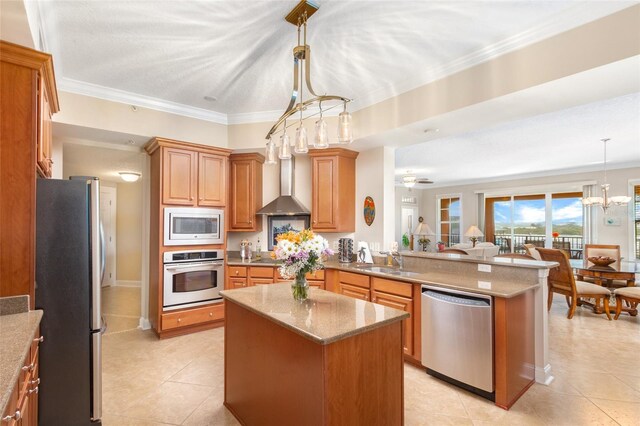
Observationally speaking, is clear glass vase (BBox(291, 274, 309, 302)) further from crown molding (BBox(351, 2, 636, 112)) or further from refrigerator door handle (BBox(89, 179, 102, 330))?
crown molding (BBox(351, 2, 636, 112))

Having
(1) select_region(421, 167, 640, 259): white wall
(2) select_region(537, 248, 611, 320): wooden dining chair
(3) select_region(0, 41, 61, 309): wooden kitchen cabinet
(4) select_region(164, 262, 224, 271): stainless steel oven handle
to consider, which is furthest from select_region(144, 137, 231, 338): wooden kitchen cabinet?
(1) select_region(421, 167, 640, 259): white wall

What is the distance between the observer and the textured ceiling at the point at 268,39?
6.90ft

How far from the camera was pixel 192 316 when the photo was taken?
3943 mm

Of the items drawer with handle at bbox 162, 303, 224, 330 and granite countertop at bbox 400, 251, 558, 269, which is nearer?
granite countertop at bbox 400, 251, 558, 269

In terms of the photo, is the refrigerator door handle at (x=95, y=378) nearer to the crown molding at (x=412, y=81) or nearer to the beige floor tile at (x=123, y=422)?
the beige floor tile at (x=123, y=422)

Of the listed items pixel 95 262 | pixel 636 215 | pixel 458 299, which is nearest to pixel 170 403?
pixel 95 262

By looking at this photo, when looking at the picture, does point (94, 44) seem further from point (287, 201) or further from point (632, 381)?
point (632, 381)

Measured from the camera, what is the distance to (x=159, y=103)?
12.4 ft

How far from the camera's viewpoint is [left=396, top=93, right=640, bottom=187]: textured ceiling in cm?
395

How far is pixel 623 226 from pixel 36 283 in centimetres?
935

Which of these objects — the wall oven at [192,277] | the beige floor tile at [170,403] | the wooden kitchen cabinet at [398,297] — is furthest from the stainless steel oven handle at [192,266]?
the wooden kitchen cabinet at [398,297]

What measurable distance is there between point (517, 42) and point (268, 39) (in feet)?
6.32

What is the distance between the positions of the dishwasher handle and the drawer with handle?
8.79ft

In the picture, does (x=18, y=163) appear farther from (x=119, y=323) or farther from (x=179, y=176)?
(x=119, y=323)
